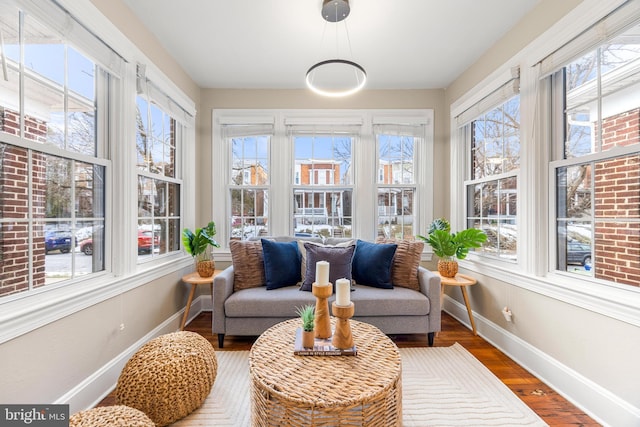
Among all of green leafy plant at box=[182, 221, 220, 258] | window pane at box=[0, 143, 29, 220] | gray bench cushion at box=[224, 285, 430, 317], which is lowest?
gray bench cushion at box=[224, 285, 430, 317]

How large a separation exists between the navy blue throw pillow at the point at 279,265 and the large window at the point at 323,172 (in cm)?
73

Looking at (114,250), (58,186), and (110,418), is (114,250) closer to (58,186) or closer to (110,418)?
(58,186)

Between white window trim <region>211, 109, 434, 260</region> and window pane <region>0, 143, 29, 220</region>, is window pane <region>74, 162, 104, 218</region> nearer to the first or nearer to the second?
window pane <region>0, 143, 29, 220</region>

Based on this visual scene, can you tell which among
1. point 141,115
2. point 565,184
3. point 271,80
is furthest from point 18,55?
point 565,184

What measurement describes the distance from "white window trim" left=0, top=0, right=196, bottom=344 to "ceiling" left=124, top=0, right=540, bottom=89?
39cm

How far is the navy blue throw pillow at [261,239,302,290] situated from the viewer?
2.63 meters

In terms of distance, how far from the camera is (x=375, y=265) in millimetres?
2664

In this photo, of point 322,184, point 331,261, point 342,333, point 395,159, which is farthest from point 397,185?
point 342,333

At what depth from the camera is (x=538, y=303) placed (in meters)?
2.08

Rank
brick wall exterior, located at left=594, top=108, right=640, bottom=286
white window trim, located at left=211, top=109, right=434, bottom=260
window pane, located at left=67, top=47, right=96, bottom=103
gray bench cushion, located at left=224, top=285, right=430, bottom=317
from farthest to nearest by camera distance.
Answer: white window trim, located at left=211, top=109, right=434, bottom=260, gray bench cushion, located at left=224, top=285, right=430, bottom=317, window pane, located at left=67, top=47, right=96, bottom=103, brick wall exterior, located at left=594, top=108, right=640, bottom=286

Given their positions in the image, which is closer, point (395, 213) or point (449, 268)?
point (449, 268)

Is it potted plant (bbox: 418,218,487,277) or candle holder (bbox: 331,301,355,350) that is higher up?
potted plant (bbox: 418,218,487,277)

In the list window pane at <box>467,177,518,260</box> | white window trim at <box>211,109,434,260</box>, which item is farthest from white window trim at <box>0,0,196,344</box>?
window pane at <box>467,177,518,260</box>

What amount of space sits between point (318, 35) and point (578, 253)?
2586mm
